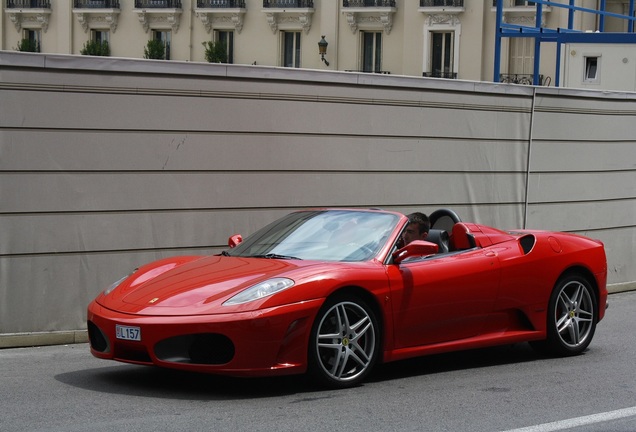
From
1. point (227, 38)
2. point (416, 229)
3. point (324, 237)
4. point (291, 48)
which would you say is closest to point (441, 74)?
point (291, 48)

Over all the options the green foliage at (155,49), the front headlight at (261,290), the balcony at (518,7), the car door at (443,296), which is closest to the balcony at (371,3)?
the balcony at (518,7)

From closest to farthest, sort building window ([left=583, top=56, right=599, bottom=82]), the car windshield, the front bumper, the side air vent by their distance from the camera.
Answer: the front bumper
the car windshield
the side air vent
building window ([left=583, top=56, right=599, bottom=82])

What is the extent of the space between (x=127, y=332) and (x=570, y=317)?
12.2 ft

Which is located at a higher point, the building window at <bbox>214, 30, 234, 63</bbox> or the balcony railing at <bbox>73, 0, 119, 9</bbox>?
the balcony railing at <bbox>73, 0, 119, 9</bbox>

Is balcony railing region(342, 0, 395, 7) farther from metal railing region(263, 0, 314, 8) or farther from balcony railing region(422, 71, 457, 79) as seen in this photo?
balcony railing region(422, 71, 457, 79)

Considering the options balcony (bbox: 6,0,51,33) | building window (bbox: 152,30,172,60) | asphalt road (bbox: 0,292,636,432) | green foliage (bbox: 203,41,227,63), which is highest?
balcony (bbox: 6,0,51,33)

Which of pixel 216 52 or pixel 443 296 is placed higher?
pixel 216 52

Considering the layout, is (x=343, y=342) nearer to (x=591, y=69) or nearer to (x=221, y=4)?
(x=591, y=69)

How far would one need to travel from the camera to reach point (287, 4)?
167 ft

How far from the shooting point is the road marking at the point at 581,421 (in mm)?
5930

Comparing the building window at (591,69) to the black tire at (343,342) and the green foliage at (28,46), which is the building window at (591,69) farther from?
the green foliage at (28,46)

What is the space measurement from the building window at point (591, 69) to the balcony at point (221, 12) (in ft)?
108

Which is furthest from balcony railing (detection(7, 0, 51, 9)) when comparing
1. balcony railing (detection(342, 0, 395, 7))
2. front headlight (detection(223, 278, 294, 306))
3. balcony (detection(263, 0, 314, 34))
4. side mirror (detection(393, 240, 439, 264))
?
front headlight (detection(223, 278, 294, 306))

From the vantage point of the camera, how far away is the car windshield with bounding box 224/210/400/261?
7477 mm
